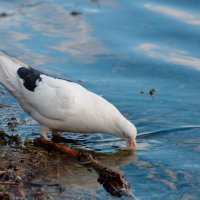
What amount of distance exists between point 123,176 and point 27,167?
3.68ft

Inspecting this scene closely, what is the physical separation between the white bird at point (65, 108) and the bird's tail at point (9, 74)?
13 millimetres

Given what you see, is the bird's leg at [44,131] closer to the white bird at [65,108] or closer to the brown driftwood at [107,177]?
the white bird at [65,108]

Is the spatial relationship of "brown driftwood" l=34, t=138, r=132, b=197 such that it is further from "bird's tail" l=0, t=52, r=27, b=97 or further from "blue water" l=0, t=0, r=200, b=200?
"bird's tail" l=0, t=52, r=27, b=97

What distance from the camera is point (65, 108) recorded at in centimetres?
871

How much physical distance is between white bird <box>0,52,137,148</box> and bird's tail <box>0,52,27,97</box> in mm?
13

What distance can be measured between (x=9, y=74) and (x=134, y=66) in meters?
3.45

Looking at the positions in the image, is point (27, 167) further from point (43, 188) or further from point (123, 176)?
point (123, 176)

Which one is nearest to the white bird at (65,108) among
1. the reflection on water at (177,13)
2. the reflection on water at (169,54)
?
the reflection on water at (169,54)

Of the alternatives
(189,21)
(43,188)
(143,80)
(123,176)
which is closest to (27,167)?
(43,188)

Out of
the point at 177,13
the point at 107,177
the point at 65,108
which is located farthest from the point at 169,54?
the point at 107,177

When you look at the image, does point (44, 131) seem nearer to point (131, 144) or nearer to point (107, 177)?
point (131, 144)

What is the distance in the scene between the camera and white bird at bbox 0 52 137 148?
8.73m

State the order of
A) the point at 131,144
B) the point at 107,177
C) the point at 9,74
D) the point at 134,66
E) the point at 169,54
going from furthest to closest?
the point at 169,54 → the point at 134,66 → the point at 9,74 → the point at 131,144 → the point at 107,177

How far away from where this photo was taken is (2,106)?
389 inches
